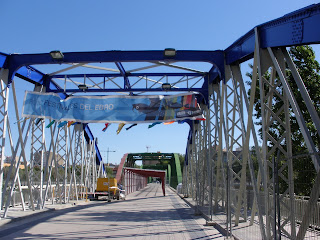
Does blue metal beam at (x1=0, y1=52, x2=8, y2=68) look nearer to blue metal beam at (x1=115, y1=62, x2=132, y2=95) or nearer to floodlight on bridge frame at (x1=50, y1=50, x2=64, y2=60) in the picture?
floodlight on bridge frame at (x1=50, y1=50, x2=64, y2=60)

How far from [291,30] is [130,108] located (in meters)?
11.7

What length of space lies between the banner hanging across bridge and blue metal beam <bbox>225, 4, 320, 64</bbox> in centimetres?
781

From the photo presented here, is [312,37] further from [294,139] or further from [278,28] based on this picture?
[294,139]

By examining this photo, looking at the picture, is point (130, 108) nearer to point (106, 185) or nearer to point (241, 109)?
point (241, 109)

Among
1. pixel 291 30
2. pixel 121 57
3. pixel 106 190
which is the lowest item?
pixel 106 190

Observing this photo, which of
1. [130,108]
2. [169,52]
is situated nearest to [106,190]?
[130,108]

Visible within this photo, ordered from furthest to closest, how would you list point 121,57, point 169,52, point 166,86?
point 166,86 → point 121,57 → point 169,52

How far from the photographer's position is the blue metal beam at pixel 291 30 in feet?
23.7

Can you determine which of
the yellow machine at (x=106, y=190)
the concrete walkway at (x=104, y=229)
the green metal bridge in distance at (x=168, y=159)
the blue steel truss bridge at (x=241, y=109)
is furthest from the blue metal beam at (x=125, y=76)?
the green metal bridge in distance at (x=168, y=159)

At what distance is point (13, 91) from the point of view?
16156 millimetres

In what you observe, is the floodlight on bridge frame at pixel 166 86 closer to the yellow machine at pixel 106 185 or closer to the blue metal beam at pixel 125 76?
the blue metal beam at pixel 125 76

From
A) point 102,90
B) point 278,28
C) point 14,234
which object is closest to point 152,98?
point 102,90

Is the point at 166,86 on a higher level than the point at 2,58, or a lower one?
lower

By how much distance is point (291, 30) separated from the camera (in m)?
8.09
